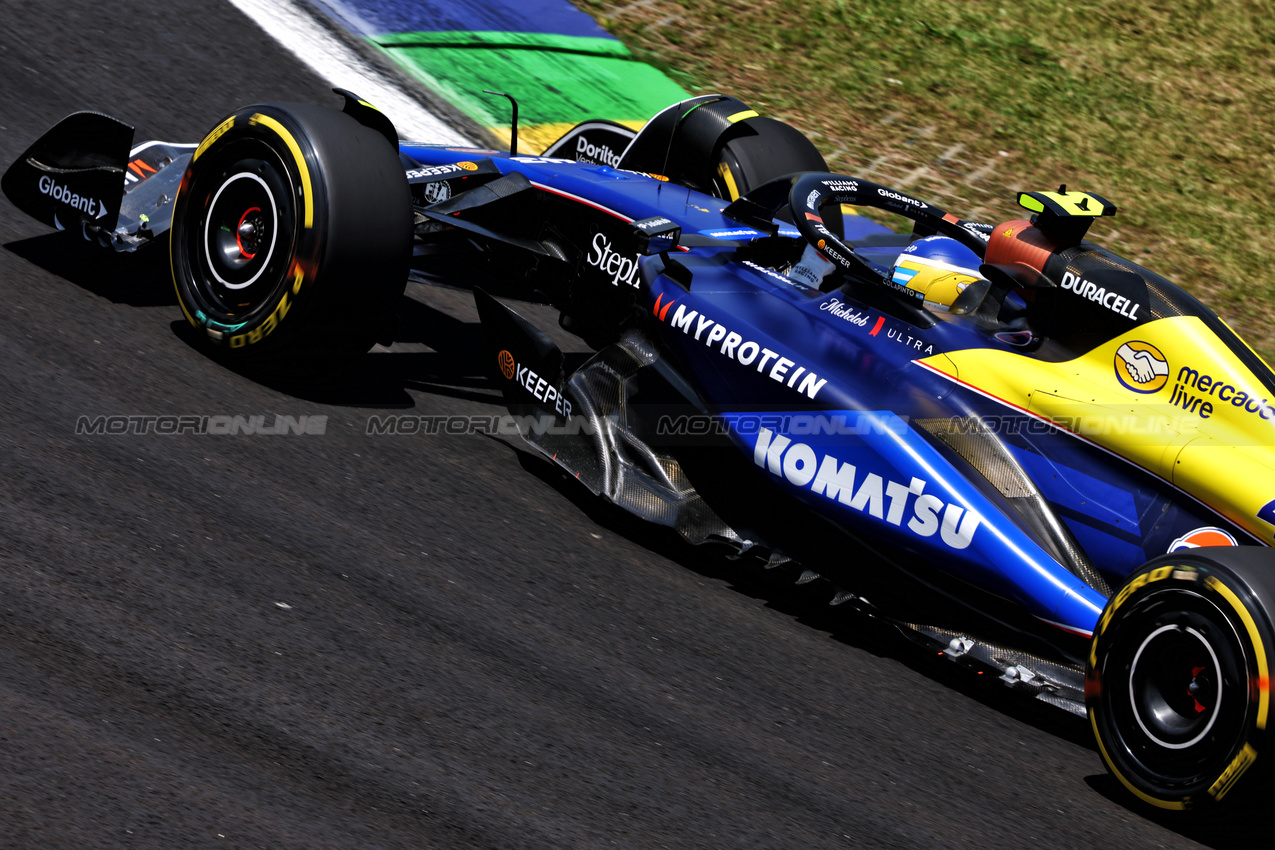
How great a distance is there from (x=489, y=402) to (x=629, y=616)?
5.83 ft

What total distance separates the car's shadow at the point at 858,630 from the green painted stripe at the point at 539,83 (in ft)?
13.8

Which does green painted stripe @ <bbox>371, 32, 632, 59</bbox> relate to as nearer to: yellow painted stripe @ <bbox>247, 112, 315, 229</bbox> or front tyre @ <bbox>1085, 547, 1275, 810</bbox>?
yellow painted stripe @ <bbox>247, 112, 315, 229</bbox>

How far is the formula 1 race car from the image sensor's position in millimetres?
3596

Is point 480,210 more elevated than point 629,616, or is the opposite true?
point 480,210

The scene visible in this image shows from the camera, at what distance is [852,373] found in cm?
449

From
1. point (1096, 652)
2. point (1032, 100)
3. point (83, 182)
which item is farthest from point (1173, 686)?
point (1032, 100)

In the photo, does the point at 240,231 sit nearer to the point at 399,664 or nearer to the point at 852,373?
the point at 399,664

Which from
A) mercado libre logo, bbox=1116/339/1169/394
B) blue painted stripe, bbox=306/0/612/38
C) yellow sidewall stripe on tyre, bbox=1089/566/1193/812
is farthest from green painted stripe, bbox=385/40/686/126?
yellow sidewall stripe on tyre, bbox=1089/566/1193/812

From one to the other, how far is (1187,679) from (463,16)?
776cm

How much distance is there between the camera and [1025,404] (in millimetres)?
4176

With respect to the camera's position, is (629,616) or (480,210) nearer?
(629,616)

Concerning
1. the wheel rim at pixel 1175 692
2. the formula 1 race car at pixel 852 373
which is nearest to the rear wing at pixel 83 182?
the formula 1 race car at pixel 852 373

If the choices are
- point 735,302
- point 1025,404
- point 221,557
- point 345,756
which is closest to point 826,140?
point 735,302

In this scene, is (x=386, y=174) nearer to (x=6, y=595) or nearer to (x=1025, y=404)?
(x=6, y=595)
